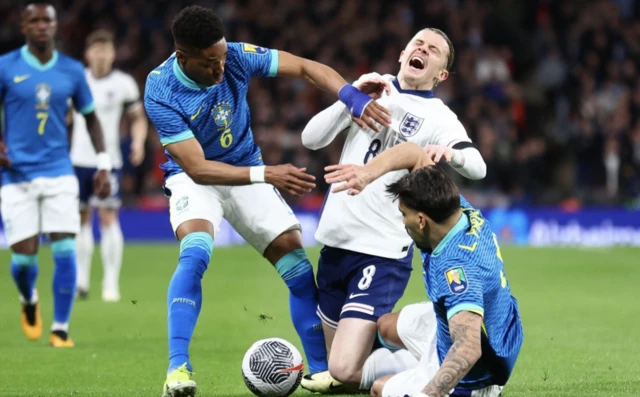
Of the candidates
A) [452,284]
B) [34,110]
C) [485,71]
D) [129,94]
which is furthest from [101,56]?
[485,71]

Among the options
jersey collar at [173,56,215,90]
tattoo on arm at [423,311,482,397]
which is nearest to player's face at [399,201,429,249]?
tattoo on arm at [423,311,482,397]

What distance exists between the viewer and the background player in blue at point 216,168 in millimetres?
5500

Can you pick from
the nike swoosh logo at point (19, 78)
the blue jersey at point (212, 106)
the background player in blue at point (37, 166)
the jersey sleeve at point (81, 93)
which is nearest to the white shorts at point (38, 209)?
the background player in blue at point (37, 166)

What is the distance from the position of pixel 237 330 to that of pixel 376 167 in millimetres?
3700

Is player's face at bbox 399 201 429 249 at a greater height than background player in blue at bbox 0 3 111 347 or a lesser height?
greater

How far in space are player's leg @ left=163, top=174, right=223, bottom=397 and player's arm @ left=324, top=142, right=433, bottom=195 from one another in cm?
91

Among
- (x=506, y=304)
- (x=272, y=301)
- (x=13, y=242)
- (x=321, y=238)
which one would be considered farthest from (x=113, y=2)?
(x=506, y=304)

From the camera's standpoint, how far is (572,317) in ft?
30.1

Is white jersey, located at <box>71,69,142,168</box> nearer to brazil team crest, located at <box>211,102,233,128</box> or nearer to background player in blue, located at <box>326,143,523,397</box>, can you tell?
brazil team crest, located at <box>211,102,233,128</box>

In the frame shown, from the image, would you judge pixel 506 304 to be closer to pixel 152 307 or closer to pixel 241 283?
pixel 152 307

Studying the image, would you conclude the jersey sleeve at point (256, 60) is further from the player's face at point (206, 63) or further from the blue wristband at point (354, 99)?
the blue wristband at point (354, 99)

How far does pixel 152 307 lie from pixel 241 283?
2.14 meters

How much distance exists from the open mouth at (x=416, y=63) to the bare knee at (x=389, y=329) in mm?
1463

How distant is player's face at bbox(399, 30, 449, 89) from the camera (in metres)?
6.05
